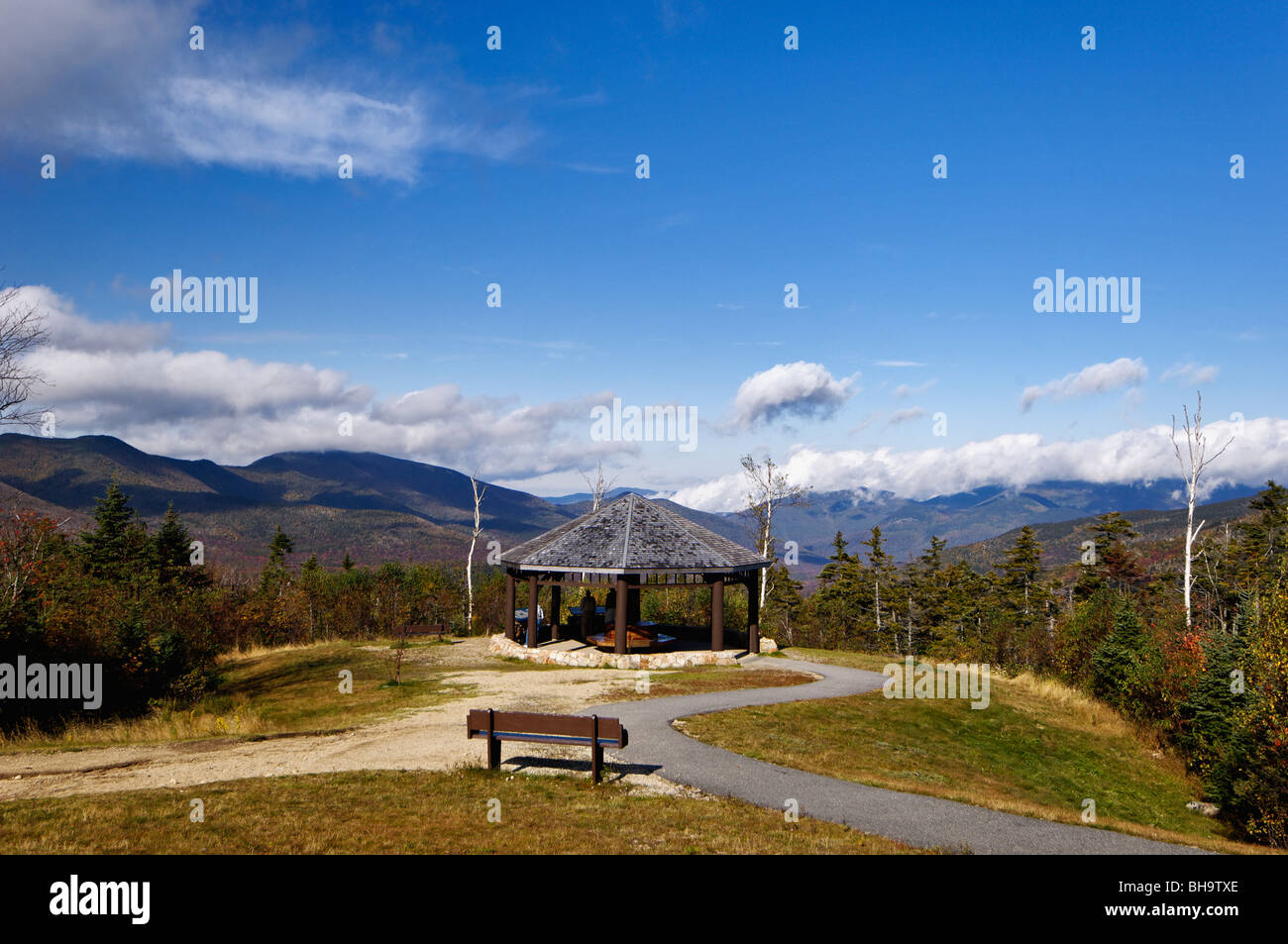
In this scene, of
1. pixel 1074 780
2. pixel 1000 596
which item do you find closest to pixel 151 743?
pixel 1074 780

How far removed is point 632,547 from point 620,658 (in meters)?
4.25

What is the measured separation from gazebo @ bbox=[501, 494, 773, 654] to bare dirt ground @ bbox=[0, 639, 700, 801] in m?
8.90

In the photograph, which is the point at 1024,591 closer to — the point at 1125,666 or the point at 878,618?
the point at 878,618

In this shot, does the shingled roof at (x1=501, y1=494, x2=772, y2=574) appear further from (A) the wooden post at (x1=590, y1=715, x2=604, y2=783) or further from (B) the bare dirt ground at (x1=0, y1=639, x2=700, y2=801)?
(A) the wooden post at (x1=590, y1=715, x2=604, y2=783)

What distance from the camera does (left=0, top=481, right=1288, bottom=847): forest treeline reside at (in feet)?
60.4

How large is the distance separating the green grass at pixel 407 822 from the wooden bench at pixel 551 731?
2.14 feet

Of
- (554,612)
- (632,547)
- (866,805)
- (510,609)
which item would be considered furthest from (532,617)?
(866,805)

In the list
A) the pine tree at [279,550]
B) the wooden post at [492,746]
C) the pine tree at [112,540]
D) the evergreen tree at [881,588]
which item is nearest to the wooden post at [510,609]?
the wooden post at [492,746]

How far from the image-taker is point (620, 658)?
25.5 meters

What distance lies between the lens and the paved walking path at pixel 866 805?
32.3ft
